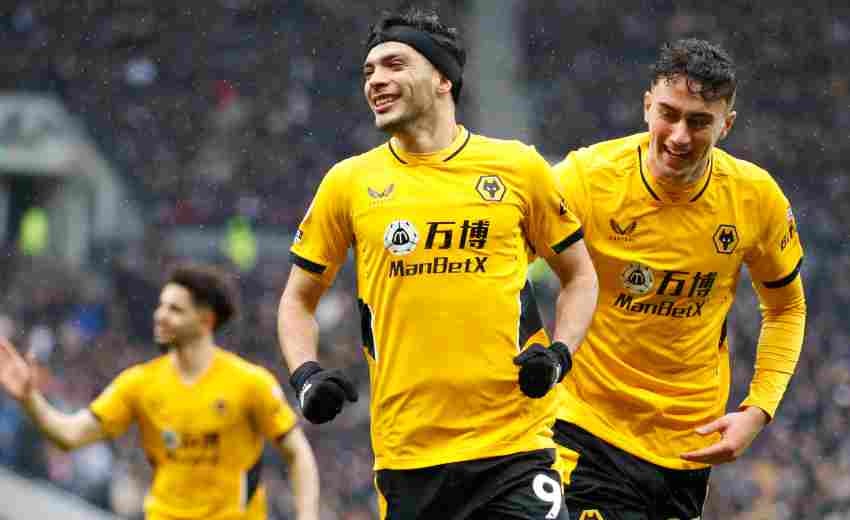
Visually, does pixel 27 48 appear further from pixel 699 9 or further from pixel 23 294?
pixel 699 9

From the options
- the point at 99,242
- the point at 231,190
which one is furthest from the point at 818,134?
the point at 99,242

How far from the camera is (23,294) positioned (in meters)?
21.3

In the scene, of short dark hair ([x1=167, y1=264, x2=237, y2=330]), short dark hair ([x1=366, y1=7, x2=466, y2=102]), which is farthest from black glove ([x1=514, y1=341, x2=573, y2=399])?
short dark hair ([x1=167, y1=264, x2=237, y2=330])

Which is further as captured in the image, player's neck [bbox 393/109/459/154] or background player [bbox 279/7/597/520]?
player's neck [bbox 393/109/459/154]

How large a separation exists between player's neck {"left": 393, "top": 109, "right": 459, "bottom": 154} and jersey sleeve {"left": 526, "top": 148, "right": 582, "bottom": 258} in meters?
0.29

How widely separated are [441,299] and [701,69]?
1313mm

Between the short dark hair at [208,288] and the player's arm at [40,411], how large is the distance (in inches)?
31.0

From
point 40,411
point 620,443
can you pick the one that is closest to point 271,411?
point 40,411

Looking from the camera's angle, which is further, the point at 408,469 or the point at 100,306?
the point at 100,306

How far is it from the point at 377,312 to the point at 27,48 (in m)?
24.9

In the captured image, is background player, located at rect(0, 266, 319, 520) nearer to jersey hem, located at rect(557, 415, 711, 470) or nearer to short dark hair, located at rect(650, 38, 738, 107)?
jersey hem, located at rect(557, 415, 711, 470)

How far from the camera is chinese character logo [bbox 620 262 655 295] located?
17.5ft

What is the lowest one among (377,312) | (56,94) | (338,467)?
(338,467)

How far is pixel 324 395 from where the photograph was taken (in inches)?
177
